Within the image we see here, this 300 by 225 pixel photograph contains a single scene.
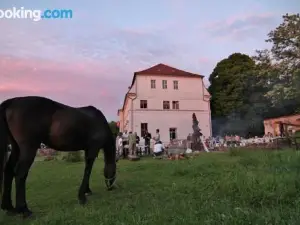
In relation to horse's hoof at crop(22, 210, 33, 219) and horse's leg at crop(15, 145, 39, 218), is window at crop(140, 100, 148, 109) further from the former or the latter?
horse's hoof at crop(22, 210, 33, 219)

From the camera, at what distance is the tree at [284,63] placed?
88.9 feet

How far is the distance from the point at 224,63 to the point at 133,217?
53.7 meters

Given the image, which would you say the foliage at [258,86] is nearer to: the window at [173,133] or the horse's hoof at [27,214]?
the window at [173,133]

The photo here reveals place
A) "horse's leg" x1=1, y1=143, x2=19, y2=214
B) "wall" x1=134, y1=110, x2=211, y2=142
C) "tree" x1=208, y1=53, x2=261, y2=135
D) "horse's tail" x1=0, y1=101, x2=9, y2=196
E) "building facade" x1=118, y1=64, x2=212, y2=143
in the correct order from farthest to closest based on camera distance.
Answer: "tree" x1=208, y1=53, x2=261, y2=135
"building facade" x1=118, y1=64, x2=212, y2=143
"wall" x1=134, y1=110, x2=211, y2=142
"horse's leg" x1=1, y1=143, x2=19, y2=214
"horse's tail" x1=0, y1=101, x2=9, y2=196

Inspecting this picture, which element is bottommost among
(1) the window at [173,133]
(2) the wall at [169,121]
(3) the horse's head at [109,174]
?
(3) the horse's head at [109,174]

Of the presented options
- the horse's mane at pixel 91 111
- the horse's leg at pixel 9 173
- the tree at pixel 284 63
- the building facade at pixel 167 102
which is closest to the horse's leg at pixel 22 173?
the horse's leg at pixel 9 173

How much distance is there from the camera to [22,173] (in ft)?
18.9

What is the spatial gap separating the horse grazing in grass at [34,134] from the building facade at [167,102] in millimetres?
37074

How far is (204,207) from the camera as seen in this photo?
4676 mm

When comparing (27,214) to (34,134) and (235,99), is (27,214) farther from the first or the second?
(235,99)

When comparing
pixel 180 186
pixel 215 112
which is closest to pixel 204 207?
pixel 180 186

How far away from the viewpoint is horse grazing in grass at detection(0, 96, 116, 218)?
576 cm

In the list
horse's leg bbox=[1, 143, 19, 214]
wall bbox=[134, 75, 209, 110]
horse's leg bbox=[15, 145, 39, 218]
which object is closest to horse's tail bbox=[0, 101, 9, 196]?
horse's leg bbox=[15, 145, 39, 218]

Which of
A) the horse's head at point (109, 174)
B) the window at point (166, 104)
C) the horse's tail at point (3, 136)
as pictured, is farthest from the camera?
the window at point (166, 104)
